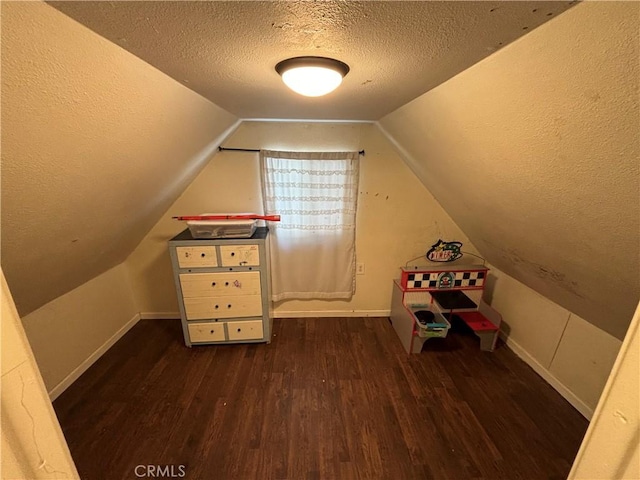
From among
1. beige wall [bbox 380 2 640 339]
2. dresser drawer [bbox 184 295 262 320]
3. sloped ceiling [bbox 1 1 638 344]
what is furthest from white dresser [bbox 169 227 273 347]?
beige wall [bbox 380 2 640 339]

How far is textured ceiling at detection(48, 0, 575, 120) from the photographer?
21.0 inches

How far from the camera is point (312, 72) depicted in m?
0.82

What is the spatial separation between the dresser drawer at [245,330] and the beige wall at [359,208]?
0.45 meters

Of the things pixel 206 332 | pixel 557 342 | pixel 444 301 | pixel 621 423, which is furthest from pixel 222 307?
pixel 557 342

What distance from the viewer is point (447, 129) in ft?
3.94

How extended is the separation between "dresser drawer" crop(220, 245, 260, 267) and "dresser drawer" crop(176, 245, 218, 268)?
69 mm

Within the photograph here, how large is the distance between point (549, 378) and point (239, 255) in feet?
8.18

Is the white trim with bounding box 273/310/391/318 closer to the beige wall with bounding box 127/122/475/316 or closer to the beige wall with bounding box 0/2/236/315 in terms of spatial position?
the beige wall with bounding box 127/122/475/316

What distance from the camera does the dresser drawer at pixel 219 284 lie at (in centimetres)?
208

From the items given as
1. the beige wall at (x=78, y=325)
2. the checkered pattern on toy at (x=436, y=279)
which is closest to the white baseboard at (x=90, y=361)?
the beige wall at (x=78, y=325)

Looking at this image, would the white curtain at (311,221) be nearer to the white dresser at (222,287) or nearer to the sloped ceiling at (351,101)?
the white dresser at (222,287)

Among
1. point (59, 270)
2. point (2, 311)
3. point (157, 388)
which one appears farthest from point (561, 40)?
point (157, 388)

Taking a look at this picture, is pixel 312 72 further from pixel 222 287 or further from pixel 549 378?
pixel 549 378

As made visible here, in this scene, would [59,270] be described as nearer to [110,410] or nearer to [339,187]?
[110,410]
